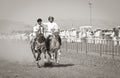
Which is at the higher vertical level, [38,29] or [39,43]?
[38,29]

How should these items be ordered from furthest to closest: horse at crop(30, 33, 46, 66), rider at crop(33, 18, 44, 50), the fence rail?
1. the fence rail
2. rider at crop(33, 18, 44, 50)
3. horse at crop(30, 33, 46, 66)

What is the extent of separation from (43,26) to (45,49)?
3.65 ft

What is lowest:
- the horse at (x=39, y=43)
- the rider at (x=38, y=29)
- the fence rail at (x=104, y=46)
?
the fence rail at (x=104, y=46)

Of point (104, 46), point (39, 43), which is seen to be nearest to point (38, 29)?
point (39, 43)

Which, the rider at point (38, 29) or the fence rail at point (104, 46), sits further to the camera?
the fence rail at point (104, 46)

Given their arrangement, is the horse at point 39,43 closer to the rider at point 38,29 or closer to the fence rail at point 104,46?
the rider at point 38,29

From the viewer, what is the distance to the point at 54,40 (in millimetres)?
18828

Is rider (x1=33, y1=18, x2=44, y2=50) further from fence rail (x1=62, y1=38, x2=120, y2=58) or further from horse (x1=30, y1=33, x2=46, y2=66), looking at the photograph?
fence rail (x1=62, y1=38, x2=120, y2=58)

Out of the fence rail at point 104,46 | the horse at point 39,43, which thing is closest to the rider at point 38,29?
the horse at point 39,43

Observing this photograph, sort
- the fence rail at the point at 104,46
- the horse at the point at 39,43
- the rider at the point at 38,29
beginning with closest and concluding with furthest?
the horse at the point at 39,43, the rider at the point at 38,29, the fence rail at the point at 104,46

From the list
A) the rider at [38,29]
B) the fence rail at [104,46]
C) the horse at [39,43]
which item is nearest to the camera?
the horse at [39,43]

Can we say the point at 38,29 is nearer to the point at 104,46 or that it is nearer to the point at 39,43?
the point at 39,43

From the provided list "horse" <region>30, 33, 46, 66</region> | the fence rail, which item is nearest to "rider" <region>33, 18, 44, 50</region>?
"horse" <region>30, 33, 46, 66</region>

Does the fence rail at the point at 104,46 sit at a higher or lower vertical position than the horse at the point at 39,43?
lower
